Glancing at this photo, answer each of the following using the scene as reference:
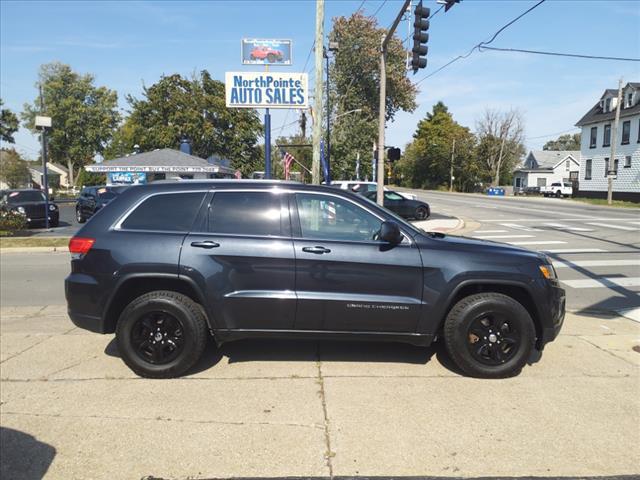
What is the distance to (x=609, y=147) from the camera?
45.0m

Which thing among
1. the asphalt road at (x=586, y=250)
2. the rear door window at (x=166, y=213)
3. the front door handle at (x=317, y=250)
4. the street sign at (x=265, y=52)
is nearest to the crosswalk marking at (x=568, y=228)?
the asphalt road at (x=586, y=250)

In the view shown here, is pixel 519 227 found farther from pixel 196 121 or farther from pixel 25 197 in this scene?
pixel 196 121

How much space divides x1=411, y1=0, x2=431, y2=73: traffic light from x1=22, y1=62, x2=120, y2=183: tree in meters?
75.6

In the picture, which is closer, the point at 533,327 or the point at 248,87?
the point at 533,327

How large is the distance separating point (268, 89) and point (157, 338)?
39.3ft

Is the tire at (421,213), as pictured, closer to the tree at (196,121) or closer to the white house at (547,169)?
the tree at (196,121)

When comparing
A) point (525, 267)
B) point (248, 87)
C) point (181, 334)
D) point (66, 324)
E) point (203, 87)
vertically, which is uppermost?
point (203, 87)

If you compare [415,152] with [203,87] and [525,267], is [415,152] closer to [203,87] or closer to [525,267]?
[203,87]

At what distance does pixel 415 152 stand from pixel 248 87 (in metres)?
75.6

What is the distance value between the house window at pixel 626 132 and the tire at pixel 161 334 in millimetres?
48091

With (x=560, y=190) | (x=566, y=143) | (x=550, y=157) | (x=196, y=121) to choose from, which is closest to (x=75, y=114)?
(x=196, y=121)

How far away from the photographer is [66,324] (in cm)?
632

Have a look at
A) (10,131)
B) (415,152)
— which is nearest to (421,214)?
(10,131)

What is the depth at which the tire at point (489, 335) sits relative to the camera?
436cm
